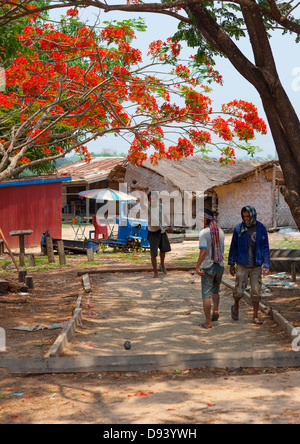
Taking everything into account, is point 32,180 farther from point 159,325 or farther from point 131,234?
point 159,325

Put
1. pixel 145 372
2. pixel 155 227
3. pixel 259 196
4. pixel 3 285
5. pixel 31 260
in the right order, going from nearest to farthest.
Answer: pixel 145 372 → pixel 3 285 → pixel 155 227 → pixel 31 260 → pixel 259 196

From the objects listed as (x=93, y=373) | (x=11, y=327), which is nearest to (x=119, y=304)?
(x=11, y=327)

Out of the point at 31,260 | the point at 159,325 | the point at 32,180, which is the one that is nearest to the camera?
the point at 159,325

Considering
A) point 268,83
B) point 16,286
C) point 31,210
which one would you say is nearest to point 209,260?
point 268,83

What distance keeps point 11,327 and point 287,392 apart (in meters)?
4.87

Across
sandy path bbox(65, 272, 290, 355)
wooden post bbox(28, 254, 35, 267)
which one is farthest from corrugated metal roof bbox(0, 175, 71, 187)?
sandy path bbox(65, 272, 290, 355)

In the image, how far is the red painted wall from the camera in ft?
76.1

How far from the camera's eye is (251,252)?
848 cm

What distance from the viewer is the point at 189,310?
9906 mm

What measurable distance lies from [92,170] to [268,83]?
119ft

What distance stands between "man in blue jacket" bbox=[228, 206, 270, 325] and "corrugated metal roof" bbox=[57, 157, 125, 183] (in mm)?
32052

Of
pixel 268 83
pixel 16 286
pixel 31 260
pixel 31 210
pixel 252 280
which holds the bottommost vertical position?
pixel 16 286

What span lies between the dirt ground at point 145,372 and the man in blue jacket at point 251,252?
23.9 inches

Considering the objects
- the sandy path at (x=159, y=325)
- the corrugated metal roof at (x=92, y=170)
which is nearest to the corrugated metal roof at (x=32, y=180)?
the sandy path at (x=159, y=325)
